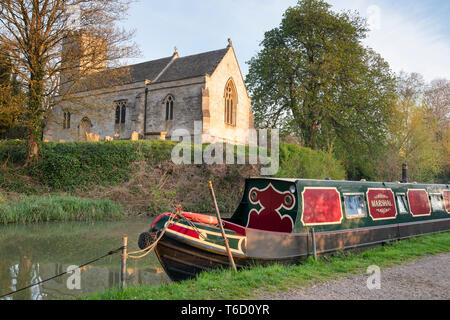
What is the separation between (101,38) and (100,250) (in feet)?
40.8

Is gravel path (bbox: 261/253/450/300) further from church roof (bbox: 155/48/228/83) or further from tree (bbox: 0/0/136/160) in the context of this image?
church roof (bbox: 155/48/228/83)

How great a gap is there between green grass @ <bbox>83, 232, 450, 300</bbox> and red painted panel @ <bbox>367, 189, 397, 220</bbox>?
58.3 inches

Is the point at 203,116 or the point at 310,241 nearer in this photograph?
the point at 310,241

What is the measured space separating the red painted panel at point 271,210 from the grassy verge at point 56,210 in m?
8.66

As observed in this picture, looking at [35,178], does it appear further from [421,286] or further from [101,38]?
[421,286]

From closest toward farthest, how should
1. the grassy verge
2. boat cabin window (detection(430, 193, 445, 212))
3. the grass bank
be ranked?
boat cabin window (detection(430, 193, 445, 212))
the grassy verge
the grass bank

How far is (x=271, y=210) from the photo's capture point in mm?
7324

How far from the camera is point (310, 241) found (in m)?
6.76

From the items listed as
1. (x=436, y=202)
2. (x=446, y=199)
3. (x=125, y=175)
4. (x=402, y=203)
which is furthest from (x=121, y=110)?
(x=446, y=199)

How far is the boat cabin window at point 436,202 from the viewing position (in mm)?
10858

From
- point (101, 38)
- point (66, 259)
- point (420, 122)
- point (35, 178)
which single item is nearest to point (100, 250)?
point (66, 259)

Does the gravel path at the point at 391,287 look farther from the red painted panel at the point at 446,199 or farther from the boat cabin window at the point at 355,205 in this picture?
the red painted panel at the point at 446,199

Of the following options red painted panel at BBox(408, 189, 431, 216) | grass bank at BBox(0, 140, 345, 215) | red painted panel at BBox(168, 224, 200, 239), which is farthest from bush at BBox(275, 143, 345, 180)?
red painted panel at BBox(168, 224, 200, 239)

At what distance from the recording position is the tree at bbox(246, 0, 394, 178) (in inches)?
890
